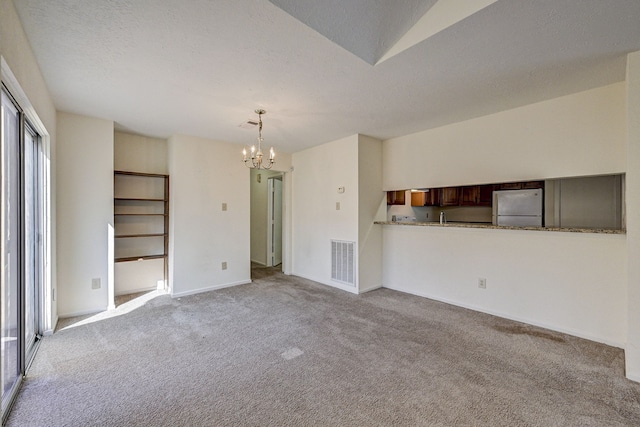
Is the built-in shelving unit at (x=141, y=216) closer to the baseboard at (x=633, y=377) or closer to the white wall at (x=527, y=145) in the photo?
the white wall at (x=527, y=145)

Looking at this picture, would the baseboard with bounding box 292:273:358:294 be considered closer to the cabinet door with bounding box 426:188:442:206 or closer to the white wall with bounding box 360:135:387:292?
the white wall with bounding box 360:135:387:292

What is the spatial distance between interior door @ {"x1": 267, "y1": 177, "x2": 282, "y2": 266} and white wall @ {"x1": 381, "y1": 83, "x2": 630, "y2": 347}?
3080mm

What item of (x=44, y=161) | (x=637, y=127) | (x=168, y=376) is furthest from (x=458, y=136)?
(x=44, y=161)

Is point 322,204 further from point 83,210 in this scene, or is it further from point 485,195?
point 83,210

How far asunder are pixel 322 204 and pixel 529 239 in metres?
2.85

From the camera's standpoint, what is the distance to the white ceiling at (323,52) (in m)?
1.57

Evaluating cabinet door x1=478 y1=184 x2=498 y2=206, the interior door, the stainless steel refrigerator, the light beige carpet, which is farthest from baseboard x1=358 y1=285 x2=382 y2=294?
the interior door

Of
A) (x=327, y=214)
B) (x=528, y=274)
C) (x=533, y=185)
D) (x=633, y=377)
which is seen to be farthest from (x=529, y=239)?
(x=327, y=214)

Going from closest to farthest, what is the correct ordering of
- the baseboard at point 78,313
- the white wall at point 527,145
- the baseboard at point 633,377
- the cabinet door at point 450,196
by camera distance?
the baseboard at point 633,377 < the white wall at point 527,145 < the baseboard at point 78,313 < the cabinet door at point 450,196

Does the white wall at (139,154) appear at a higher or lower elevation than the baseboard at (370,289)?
higher

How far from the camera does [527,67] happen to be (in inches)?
84.9

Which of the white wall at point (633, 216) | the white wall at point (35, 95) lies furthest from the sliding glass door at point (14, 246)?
the white wall at point (633, 216)

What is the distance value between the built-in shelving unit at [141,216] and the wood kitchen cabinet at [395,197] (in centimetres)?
349

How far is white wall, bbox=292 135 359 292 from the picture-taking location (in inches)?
163
